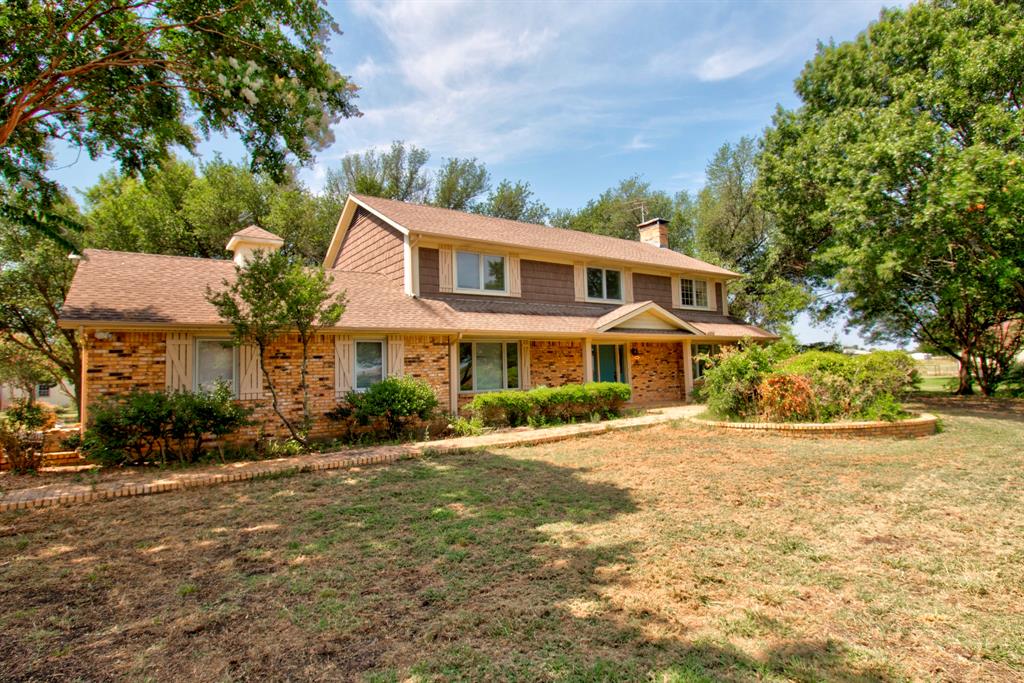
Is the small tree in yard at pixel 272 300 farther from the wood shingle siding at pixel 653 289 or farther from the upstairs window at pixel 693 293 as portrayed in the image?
the upstairs window at pixel 693 293

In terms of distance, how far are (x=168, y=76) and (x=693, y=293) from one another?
62.5 feet

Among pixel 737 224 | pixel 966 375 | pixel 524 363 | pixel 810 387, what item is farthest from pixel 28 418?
pixel 966 375

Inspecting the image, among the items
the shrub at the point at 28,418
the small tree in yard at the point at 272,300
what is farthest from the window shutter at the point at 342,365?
the shrub at the point at 28,418

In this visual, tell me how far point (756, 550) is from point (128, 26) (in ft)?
37.9

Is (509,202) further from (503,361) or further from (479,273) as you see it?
(503,361)

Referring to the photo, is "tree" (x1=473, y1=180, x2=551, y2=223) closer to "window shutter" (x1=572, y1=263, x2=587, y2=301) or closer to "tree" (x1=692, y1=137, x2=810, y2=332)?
"tree" (x1=692, y1=137, x2=810, y2=332)

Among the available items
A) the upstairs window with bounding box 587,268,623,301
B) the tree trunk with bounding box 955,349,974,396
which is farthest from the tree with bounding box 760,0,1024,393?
the upstairs window with bounding box 587,268,623,301

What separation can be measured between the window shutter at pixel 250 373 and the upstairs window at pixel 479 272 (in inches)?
239

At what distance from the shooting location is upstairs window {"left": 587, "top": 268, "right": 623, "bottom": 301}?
18.2 metres

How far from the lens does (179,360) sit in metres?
10.1

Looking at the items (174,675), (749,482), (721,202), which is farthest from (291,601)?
(721,202)

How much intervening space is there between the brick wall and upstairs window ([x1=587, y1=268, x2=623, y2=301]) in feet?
9.24

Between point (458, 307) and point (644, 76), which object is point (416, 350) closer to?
point (458, 307)

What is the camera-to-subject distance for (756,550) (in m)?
4.61
